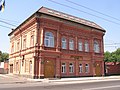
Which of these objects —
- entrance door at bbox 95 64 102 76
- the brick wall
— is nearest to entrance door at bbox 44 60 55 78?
entrance door at bbox 95 64 102 76

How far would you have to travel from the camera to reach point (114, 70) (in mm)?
47219

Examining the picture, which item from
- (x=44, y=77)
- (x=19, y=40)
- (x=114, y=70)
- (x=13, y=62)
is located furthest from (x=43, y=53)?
(x=114, y=70)

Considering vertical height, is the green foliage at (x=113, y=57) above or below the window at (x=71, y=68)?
above

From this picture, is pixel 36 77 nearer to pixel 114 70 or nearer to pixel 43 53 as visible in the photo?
pixel 43 53

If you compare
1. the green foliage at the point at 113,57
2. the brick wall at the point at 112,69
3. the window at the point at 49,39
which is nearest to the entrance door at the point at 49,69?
the window at the point at 49,39

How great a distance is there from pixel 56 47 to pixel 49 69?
3.47 metres

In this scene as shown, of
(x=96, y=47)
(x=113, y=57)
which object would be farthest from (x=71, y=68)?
(x=113, y=57)

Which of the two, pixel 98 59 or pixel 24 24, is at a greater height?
pixel 24 24

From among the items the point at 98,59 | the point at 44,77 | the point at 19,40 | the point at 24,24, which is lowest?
the point at 44,77

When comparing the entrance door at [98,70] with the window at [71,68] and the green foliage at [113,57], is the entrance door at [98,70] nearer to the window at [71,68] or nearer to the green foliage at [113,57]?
the window at [71,68]

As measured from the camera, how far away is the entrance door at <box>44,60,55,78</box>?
30362 millimetres

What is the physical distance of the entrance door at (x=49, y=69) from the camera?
30.4 m

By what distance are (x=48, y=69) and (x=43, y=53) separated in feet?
8.56

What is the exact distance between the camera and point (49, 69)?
30766 millimetres
